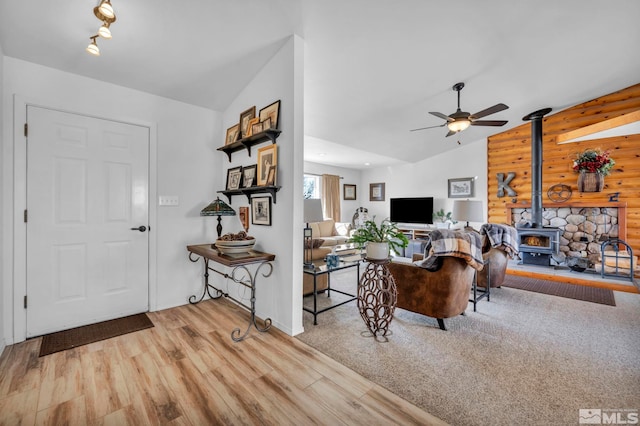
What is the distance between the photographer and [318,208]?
274 cm

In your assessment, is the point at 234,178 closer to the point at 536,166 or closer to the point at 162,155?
the point at 162,155

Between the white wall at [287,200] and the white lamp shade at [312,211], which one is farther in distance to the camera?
the white lamp shade at [312,211]

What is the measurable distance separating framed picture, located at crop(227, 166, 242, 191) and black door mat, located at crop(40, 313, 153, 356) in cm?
159

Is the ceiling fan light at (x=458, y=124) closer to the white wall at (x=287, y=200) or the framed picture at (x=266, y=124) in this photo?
the white wall at (x=287, y=200)

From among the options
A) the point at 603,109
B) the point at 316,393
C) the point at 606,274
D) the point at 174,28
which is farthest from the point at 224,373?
the point at 603,109

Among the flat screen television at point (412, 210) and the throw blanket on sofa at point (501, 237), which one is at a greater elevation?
the flat screen television at point (412, 210)

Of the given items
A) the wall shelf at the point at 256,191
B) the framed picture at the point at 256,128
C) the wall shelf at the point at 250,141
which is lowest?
the wall shelf at the point at 256,191

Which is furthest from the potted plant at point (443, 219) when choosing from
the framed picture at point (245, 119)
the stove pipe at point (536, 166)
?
the framed picture at point (245, 119)

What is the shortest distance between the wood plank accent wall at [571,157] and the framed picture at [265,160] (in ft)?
16.0

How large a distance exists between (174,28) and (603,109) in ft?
21.8

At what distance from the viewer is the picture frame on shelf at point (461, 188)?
6.30m

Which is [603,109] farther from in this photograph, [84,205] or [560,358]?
[84,205]

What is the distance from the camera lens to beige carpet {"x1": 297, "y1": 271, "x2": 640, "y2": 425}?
1.60 metres

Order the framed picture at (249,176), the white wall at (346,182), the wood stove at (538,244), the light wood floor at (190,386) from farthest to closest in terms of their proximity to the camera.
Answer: the white wall at (346,182)
the wood stove at (538,244)
the framed picture at (249,176)
the light wood floor at (190,386)
